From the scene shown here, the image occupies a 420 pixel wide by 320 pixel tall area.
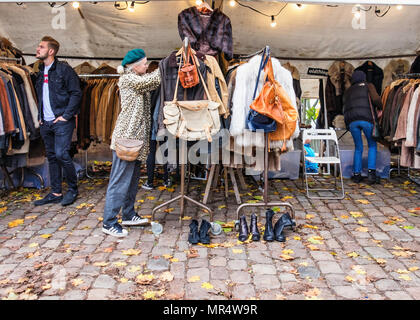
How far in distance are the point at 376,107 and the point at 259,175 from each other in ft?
7.68

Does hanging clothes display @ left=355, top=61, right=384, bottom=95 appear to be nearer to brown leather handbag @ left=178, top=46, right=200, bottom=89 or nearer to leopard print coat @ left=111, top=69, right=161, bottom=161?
brown leather handbag @ left=178, top=46, right=200, bottom=89

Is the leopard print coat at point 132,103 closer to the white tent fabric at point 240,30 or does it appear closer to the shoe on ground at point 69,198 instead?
the shoe on ground at point 69,198

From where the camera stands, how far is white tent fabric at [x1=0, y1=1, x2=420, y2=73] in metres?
6.85

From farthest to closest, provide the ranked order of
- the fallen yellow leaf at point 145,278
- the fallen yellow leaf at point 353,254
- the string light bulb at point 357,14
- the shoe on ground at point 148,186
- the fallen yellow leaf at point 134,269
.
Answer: the string light bulb at point 357,14
the shoe on ground at point 148,186
the fallen yellow leaf at point 353,254
the fallen yellow leaf at point 134,269
the fallen yellow leaf at point 145,278

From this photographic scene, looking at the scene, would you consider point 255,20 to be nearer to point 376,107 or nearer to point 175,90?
point 376,107

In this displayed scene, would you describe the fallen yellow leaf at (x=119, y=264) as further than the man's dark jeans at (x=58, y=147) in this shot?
No

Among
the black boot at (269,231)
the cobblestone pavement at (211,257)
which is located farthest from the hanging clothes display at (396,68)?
the black boot at (269,231)

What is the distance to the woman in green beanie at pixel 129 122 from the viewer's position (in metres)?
4.26

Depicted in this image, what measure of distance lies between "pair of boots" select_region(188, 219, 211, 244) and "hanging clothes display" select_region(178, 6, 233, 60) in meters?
2.26

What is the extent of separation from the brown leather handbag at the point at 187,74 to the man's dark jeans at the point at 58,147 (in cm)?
201

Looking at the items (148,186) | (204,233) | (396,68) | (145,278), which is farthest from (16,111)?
(396,68)

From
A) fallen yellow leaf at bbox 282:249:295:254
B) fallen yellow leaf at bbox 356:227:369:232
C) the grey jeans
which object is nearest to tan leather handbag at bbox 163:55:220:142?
the grey jeans

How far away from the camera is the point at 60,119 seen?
18.0ft
